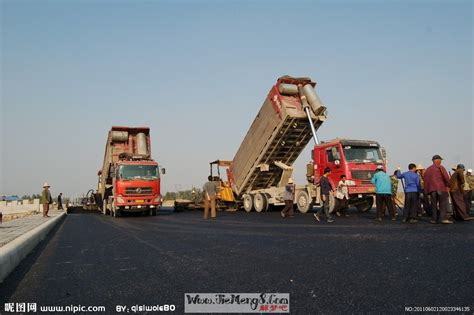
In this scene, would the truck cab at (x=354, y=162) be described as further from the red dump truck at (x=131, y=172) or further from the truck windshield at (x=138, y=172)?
the red dump truck at (x=131, y=172)

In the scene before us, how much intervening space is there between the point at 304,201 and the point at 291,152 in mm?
A: 2505

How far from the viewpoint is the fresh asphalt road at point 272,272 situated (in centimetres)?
359

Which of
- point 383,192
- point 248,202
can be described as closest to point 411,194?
point 383,192

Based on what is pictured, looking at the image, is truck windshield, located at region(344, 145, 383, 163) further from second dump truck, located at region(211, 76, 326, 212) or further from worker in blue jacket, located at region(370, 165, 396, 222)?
worker in blue jacket, located at region(370, 165, 396, 222)

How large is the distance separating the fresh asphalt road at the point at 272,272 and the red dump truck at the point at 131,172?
10658mm

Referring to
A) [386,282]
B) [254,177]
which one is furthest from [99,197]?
[386,282]

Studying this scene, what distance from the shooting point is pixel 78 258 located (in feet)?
20.5

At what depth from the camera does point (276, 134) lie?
1608 centimetres

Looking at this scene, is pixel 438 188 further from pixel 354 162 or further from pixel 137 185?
pixel 137 185

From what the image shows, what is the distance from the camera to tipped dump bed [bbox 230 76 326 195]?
1559 cm

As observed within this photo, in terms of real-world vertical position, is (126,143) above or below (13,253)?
above

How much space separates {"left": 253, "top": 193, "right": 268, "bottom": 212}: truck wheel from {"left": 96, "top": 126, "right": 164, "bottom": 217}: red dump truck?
180 inches

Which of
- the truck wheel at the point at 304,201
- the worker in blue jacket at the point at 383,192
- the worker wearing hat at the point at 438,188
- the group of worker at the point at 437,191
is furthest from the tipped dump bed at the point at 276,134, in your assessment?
the worker wearing hat at the point at 438,188

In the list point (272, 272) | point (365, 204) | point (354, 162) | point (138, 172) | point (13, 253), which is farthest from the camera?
point (138, 172)
